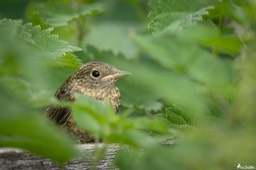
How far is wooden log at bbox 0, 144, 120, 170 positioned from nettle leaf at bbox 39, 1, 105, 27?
1500mm

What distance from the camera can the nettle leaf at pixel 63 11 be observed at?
4.63m

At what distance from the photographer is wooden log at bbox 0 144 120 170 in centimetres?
285

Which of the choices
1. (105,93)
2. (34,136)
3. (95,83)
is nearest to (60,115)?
(105,93)

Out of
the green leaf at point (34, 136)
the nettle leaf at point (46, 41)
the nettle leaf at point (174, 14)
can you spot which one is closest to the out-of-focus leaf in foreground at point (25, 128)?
the green leaf at point (34, 136)

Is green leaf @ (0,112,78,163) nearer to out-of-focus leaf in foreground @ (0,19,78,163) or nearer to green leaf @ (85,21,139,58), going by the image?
out-of-focus leaf in foreground @ (0,19,78,163)

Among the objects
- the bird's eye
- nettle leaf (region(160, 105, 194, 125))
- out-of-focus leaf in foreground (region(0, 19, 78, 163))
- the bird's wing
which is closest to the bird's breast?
the bird's eye

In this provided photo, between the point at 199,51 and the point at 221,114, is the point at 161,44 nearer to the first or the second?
the point at 199,51

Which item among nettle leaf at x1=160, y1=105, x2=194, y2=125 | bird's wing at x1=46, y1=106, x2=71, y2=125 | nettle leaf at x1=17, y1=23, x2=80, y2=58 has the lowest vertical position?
nettle leaf at x1=160, y1=105, x2=194, y2=125

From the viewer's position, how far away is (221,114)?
3.42m

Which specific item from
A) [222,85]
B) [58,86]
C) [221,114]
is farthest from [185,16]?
[222,85]

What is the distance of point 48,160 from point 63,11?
2028 millimetres

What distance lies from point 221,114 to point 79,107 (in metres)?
0.99

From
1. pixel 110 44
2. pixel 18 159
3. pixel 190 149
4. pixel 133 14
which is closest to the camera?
pixel 190 149

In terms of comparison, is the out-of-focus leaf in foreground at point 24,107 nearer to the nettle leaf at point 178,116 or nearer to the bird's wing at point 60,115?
the nettle leaf at point 178,116
